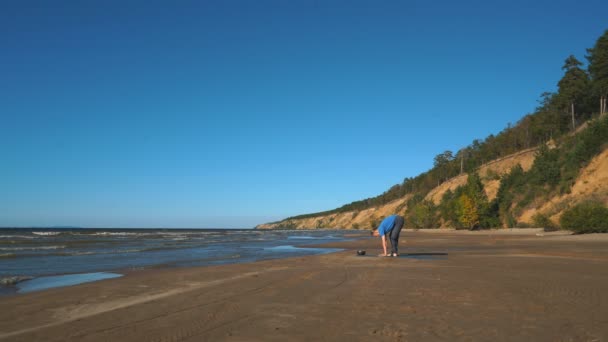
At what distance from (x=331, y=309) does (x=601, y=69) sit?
213 feet

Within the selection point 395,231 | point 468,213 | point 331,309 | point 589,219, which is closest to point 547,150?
point 468,213

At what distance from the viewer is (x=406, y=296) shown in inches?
251

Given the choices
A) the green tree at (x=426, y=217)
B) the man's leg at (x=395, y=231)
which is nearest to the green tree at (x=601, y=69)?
the green tree at (x=426, y=217)

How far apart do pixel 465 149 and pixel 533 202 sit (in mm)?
72968

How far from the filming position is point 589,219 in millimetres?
24344

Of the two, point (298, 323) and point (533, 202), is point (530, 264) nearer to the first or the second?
point (298, 323)

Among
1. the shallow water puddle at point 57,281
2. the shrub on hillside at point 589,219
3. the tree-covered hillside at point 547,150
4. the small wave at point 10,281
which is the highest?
the tree-covered hillside at point 547,150

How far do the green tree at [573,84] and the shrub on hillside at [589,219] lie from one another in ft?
139

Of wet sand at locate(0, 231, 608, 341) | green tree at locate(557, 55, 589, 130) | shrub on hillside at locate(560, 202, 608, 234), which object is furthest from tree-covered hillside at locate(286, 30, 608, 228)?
wet sand at locate(0, 231, 608, 341)

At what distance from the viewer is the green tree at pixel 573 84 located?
2337 inches

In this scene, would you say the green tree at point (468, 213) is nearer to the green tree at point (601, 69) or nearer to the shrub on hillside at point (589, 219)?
the green tree at point (601, 69)

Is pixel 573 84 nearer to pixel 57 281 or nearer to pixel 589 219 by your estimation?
pixel 589 219

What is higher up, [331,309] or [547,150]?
[547,150]

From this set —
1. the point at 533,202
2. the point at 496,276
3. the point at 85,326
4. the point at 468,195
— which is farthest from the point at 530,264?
the point at 468,195
